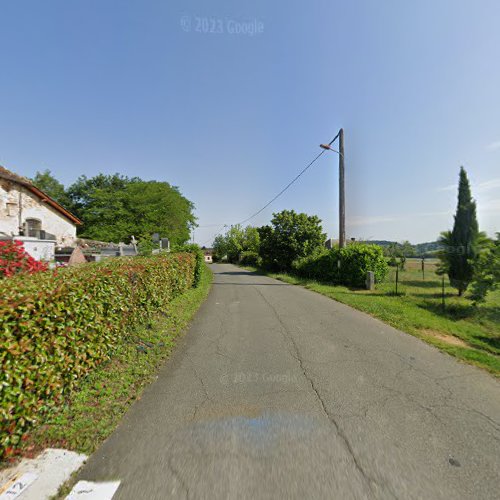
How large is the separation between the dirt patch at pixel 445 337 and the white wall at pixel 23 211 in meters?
15.2

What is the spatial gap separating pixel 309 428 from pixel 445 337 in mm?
4911

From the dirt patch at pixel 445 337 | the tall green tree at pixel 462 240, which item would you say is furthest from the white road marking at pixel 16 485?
the tall green tree at pixel 462 240

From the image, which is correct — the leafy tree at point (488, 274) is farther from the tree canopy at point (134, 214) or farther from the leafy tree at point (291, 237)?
the tree canopy at point (134, 214)

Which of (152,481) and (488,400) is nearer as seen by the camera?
(152,481)

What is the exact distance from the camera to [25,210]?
12984mm

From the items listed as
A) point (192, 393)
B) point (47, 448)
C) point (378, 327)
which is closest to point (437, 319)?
point (378, 327)

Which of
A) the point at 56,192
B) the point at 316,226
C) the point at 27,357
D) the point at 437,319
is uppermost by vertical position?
the point at 56,192

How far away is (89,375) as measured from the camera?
3186mm

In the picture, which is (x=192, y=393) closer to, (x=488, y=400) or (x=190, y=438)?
(x=190, y=438)

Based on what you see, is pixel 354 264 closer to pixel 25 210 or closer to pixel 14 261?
pixel 14 261

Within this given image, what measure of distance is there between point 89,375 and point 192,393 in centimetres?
135

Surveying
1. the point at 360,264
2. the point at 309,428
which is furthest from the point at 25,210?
the point at 360,264

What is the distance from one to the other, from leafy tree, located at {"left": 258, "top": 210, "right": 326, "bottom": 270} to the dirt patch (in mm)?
14477

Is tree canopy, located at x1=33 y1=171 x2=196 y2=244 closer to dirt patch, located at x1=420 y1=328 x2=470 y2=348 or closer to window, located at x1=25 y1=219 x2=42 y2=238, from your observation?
window, located at x1=25 y1=219 x2=42 y2=238
